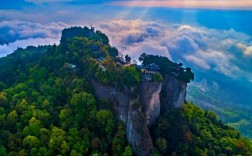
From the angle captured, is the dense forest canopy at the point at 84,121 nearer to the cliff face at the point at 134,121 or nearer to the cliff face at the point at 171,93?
the cliff face at the point at 134,121

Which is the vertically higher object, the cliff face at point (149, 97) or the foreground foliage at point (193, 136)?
the cliff face at point (149, 97)

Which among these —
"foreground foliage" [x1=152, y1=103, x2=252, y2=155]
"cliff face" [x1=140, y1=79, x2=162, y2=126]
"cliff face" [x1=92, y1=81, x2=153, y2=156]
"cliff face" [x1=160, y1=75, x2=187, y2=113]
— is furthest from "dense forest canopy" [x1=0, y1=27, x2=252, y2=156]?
"cliff face" [x1=160, y1=75, x2=187, y2=113]

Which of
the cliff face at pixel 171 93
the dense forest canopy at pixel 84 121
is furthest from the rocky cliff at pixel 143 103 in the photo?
the dense forest canopy at pixel 84 121

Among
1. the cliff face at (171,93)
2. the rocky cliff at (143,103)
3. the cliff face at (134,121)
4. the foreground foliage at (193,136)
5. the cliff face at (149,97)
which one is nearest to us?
the cliff face at (134,121)

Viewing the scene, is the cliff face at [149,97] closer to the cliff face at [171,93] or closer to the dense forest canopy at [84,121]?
the dense forest canopy at [84,121]

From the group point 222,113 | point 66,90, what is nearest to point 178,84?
point 66,90

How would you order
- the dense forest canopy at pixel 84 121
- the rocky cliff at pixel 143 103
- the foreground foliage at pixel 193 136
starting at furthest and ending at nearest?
the foreground foliage at pixel 193 136 → the dense forest canopy at pixel 84 121 → the rocky cliff at pixel 143 103

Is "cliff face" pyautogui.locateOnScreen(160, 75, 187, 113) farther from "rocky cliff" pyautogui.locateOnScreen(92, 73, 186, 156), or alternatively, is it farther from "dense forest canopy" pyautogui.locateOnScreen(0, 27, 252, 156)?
"dense forest canopy" pyautogui.locateOnScreen(0, 27, 252, 156)

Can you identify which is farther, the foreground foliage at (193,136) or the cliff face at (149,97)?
the cliff face at (149,97)
